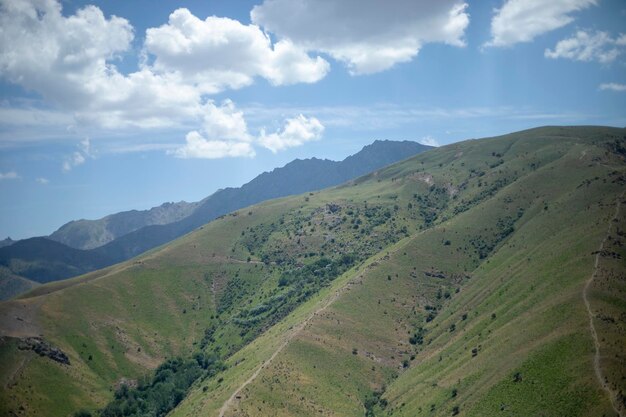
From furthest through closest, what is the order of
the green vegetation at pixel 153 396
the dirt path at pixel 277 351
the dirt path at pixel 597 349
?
1. the green vegetation at pixel 153 396
2. the dirt path at pixel 277 351
3. the dirt path at pixel 597 349

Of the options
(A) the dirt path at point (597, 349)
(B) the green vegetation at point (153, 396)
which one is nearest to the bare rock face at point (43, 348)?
(B) the green vegetation at point (153, 396)

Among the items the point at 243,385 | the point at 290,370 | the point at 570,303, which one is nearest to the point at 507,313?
the point at 570,303

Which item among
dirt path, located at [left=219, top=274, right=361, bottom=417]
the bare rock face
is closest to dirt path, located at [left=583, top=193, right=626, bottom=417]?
dirt path, located at [left=219, top=274, right=361, bottom=417]

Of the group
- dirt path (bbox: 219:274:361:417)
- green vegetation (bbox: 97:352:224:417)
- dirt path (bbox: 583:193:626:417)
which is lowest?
green vegetation (bbox: 97:352:224:417)

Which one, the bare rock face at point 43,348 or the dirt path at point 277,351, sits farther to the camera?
the bare rock face at point 43,348

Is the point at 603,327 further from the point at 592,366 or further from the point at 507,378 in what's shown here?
the point at 507,378

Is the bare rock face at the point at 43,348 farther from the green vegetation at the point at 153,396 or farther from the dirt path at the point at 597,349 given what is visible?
the dirt path at the point at 597,349

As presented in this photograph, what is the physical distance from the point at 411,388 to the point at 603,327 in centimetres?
5681

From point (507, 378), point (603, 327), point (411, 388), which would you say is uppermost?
point (603, 327)

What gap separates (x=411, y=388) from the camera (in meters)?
145

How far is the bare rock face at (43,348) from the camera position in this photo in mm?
186113

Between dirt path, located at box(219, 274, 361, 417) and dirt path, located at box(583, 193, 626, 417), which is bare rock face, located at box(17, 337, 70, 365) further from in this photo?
dirt path, located at box(583, 193, 626, 417)

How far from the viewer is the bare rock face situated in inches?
7327

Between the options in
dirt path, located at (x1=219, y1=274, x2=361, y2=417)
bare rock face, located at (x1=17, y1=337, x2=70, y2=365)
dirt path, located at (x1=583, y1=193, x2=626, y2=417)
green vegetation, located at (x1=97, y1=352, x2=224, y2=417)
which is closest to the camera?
dirt path, located at (x1=583, y1=193, x2=626, y2=417)
